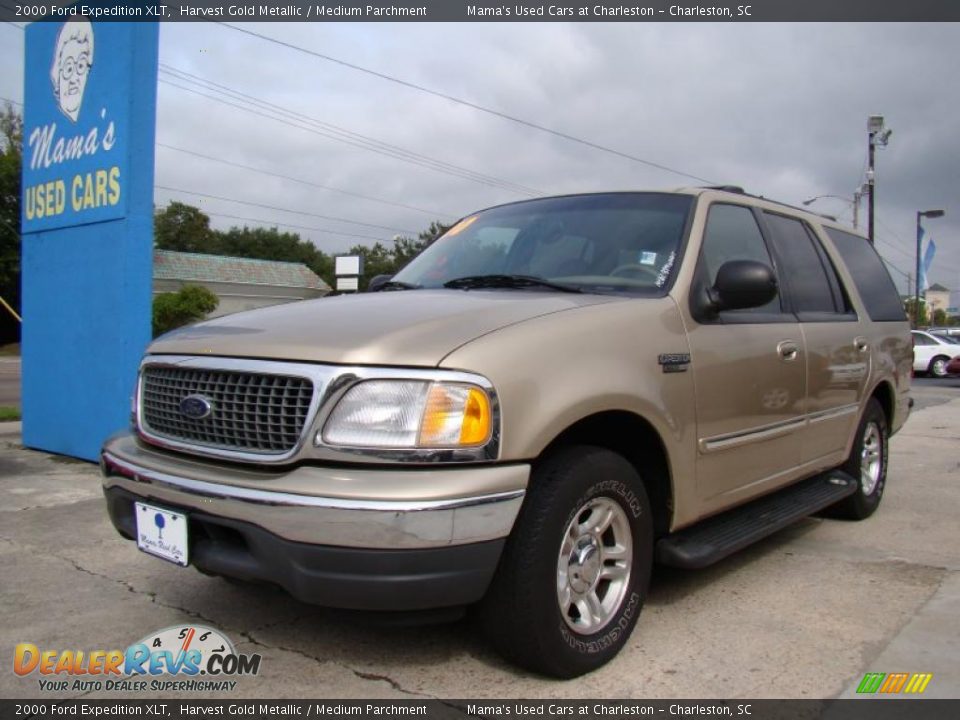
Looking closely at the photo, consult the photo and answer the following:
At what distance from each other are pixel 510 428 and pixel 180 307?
116 ft

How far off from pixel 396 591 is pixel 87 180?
5.90 metres

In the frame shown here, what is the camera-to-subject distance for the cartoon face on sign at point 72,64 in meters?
6.75

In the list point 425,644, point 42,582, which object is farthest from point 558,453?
point 42,582

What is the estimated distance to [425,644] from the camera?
2.99 m

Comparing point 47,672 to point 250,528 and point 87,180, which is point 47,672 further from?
point 87,180

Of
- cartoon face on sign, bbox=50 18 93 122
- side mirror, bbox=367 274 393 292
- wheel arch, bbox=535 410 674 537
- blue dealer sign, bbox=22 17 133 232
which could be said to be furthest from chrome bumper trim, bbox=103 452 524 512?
cartoon face on sign, bbox=50 18 93 122

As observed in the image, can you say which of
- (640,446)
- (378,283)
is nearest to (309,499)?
(640,446)

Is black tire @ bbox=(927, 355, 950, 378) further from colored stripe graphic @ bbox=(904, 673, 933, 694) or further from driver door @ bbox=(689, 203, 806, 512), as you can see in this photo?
colored stripe graphic @ bbox=(904, 673, 933, 694)

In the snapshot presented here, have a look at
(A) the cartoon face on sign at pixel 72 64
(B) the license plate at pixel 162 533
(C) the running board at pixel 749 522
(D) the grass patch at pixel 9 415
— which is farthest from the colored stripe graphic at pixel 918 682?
(D) the grass patch at pixel 9 415

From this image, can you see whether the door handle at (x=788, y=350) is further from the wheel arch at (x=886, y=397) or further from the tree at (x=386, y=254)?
the tree at (x=386, y=254)

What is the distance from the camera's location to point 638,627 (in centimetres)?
320

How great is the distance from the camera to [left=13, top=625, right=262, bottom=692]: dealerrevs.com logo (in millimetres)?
2719

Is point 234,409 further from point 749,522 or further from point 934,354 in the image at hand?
point 934,354

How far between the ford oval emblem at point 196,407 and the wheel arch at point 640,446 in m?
1.24
